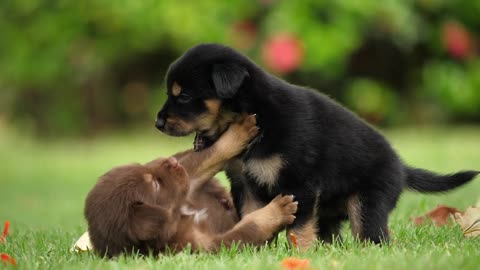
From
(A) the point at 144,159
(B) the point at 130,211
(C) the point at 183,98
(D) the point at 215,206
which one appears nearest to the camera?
(B) the point at 130,211

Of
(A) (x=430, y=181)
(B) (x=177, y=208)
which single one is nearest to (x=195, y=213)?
(B) (x=177, y=208)

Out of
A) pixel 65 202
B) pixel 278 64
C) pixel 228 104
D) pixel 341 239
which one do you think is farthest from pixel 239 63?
pixel 278 64

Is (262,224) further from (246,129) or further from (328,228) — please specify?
(328,228)

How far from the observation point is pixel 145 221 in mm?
3592

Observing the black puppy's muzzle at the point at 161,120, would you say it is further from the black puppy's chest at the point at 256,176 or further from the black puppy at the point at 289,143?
the black puppy's chest at the point at 256,176

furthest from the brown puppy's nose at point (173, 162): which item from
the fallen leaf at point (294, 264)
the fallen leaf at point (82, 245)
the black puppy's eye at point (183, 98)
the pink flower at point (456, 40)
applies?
the pink flower at point (456, 40)

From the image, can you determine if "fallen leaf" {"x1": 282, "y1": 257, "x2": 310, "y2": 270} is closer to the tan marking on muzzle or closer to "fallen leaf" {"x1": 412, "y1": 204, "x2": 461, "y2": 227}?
the tan marking on muzzle

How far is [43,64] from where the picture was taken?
15938 millimetres

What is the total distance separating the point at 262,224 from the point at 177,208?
1.45ft

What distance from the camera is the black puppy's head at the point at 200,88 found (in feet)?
13.4

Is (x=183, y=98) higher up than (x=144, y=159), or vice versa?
(x=183, y=98)

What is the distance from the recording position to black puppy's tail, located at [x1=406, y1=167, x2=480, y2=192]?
14.8 ft

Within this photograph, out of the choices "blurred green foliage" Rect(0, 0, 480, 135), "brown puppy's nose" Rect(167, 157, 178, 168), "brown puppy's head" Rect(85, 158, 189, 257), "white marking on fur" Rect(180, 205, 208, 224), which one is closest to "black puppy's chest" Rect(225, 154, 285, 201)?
"white marking on fur" Rect(180, 205, 208, 224)

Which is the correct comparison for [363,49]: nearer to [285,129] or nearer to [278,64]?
[278,64]
